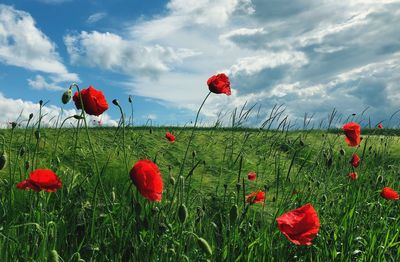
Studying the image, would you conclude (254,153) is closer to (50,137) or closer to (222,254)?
(50,137)

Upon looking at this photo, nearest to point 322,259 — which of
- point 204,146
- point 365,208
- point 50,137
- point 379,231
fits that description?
point 379,231

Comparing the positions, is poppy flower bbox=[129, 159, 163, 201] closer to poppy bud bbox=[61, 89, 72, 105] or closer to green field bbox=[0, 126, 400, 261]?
green field bbox=[0, 126, 400, 261]

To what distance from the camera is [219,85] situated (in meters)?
2.73

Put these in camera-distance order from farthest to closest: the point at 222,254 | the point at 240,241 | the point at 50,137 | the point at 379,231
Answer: the point at 50,137 < the point at 379,231 < the point at 240,241 < the point at 222,254

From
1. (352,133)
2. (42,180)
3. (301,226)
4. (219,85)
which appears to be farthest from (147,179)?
(352,133)

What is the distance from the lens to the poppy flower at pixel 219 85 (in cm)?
272

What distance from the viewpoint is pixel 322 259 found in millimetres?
2877

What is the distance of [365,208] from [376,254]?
Result: 3.23ft

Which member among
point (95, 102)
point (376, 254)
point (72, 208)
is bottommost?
point (376, 254)

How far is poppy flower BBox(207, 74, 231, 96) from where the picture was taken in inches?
107

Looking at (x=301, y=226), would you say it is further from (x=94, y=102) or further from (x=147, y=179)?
(x=94, y=102)

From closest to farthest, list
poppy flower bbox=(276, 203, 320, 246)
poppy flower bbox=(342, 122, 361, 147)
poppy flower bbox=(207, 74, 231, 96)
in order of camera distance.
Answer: poppy flower bbox=(276, 203, 320, 246), poppy flower bbox=(207, 74, 231, 96), poppy flower bbox=(342, 122, 361, 147)

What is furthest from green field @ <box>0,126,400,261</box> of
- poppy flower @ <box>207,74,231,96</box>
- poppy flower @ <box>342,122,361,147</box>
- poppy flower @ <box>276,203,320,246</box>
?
poppy flower @ <box>207,74,231,96</box>

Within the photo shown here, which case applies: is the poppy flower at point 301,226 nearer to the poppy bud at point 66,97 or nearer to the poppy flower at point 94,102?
the poppy flower at point 94,102
